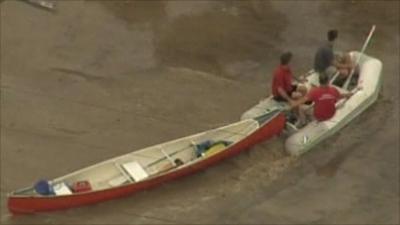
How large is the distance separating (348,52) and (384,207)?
11.0 ft

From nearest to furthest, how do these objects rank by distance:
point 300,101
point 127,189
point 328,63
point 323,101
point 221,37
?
point 127,189 → point 323,101 → point 300,101 → point 328,63 → point 221,37

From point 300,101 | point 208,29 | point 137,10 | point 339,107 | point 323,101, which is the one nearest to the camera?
point 323,101

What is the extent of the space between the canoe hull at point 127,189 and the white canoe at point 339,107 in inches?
13.5

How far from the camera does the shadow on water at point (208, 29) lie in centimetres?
1541

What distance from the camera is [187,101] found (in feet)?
47.1

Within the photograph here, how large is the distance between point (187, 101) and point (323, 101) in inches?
86.0

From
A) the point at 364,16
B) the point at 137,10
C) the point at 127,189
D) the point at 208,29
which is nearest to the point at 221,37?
the point at 208,29

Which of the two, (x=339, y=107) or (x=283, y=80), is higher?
(x=283, y=80)

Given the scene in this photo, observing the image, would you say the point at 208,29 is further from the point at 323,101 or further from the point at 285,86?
the point at 323,101

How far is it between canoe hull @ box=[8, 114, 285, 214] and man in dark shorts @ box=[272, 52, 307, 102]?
359 millimetres

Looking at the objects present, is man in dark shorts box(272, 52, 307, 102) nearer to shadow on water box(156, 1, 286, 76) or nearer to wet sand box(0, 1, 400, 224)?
wet sand box(0, 1, 400, 224)

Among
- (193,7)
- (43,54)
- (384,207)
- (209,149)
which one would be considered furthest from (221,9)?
(384,207)

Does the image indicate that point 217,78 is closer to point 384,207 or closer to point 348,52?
point 348,52

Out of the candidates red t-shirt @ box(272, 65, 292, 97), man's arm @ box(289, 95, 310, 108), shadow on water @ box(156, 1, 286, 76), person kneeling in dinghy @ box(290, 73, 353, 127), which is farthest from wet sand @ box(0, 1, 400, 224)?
red t-shirt @ box(272, 65, 292, 97)
